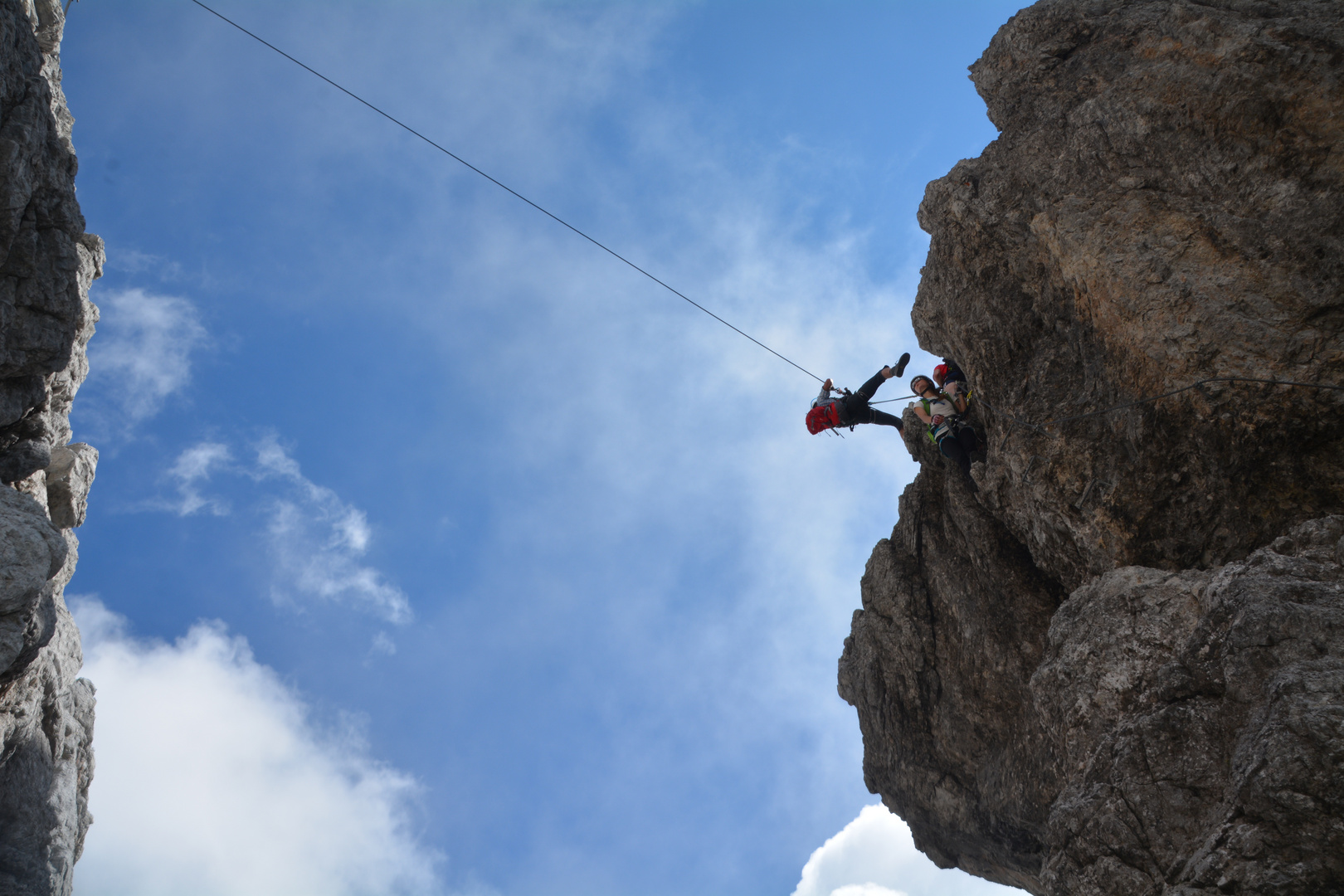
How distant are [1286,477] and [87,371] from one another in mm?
25946

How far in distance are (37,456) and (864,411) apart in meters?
18.5

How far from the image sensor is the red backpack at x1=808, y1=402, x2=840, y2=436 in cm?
1870

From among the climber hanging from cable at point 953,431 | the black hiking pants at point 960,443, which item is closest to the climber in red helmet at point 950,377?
the climber hanging from cable at point 953,431

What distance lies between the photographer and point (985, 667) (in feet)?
48.8

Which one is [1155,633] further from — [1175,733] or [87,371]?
[87,371]

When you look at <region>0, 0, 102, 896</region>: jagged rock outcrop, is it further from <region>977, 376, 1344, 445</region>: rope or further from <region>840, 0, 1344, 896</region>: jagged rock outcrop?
<region>977, 376, 1344, 445</region>: rope

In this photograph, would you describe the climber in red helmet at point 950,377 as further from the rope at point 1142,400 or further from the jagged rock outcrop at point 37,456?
the jagged rock outcrop at point 37,456

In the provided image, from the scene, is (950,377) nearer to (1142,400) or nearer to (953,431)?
(953,431)

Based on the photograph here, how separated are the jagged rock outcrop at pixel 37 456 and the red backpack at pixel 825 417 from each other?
1554 cm

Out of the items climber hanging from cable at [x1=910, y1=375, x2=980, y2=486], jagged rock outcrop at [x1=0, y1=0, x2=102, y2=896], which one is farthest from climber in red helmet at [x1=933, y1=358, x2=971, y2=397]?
jagged rock outcrop at [x1=0, y1=0, x2=102, y2=896]

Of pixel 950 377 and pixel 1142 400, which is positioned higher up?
pixel 950 377

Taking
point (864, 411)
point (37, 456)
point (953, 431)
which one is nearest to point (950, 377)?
point (953, 431)

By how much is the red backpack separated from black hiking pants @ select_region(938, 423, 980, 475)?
3.88 meters

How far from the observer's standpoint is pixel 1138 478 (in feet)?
36.6
